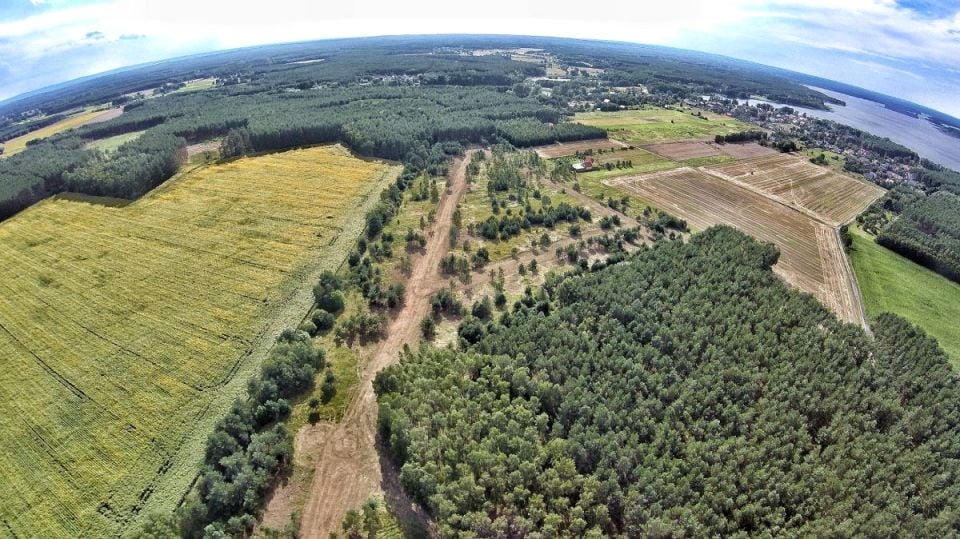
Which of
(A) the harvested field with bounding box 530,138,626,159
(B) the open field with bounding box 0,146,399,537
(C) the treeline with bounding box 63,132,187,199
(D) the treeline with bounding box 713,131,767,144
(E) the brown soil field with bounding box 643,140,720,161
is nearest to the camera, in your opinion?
(B) the open field with bounding box 0,146,399,537

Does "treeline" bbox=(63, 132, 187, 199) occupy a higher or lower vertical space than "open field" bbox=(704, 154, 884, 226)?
higher

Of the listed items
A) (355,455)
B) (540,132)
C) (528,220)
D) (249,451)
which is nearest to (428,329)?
(355,455)

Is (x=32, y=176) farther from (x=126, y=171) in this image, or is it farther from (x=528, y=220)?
(x=528, y=220)

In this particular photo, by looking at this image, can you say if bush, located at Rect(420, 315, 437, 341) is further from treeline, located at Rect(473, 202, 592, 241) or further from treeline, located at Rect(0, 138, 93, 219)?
treeline, located at Rect(0, 138, 93, 219)

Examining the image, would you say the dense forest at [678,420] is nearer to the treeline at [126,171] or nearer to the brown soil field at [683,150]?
the brown soil field at [683,150]

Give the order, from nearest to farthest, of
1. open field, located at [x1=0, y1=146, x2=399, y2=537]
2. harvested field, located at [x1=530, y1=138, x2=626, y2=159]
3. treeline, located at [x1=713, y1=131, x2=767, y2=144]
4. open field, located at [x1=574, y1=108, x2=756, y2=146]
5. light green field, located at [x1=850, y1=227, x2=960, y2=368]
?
open field, located at [x1=0, y1=146, x2=399, y2=537], light green field, located at [x1=850, y1=227, x2=960, y2=368], harvested field, located at [x1=530, y1=138, x2=626, y2=159], treeline, located at [x1=713, y1=131, x2=767, y2=144], open field, located at [x1=574, y1=108, x2=756, y2=146]

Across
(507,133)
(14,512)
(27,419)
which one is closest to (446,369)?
(14,512)

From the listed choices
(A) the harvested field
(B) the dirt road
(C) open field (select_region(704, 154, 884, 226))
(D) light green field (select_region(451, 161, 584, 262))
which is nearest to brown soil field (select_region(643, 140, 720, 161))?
(C) open field (select_region(704, 154, 884, 226))
